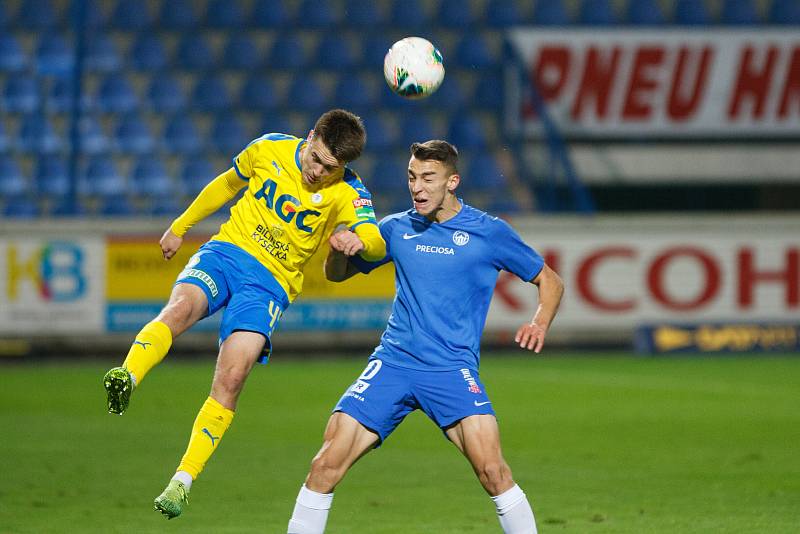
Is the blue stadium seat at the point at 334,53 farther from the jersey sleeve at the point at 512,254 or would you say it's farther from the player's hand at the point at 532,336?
the player's hand at the point at 532,336

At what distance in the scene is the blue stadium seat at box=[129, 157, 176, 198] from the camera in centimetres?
1830

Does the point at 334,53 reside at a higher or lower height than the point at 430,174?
lower

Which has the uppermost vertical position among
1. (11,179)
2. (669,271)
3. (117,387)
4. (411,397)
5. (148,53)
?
(411,397)

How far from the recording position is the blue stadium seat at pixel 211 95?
1894 cm

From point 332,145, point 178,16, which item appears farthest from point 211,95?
point 332,145

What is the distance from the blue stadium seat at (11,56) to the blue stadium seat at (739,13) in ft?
35.1

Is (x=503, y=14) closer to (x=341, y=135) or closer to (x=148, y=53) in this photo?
(x=148, y=53)

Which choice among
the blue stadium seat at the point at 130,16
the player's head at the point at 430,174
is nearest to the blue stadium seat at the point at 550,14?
the blue stadium seat at the point at 130,16

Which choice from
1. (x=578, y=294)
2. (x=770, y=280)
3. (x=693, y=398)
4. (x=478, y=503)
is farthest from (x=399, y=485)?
(x=770, y=280)

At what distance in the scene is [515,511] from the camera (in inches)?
218

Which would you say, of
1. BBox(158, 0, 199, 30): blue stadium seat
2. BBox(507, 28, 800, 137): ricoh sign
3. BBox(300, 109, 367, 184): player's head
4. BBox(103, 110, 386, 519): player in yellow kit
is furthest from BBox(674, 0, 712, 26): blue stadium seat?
BBox(300, 109, 367, 184): player's head

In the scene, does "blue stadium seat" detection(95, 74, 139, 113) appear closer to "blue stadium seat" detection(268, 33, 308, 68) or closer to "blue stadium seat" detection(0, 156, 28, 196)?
"blue stadium seat" detection(0, 156, 28, 196)

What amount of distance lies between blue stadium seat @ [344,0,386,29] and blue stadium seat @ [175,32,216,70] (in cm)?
217

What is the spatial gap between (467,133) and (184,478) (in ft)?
43.9
